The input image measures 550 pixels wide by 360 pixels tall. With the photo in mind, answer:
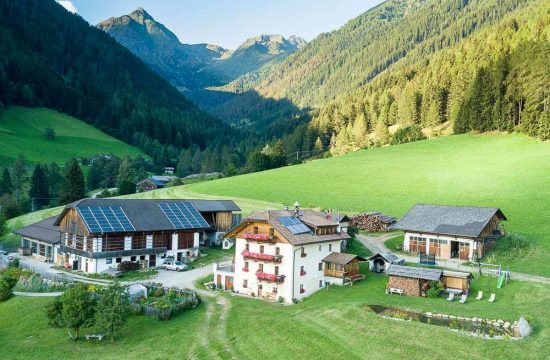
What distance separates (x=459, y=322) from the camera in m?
37.4

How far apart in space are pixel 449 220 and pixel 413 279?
18708 mm

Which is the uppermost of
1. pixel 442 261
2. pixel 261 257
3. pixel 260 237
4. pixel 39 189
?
pixel 39 189

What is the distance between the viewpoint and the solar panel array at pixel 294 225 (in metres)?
52.8

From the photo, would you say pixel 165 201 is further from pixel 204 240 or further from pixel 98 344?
pixel 98 344

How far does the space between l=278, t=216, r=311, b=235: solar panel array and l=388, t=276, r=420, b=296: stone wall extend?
1072cm

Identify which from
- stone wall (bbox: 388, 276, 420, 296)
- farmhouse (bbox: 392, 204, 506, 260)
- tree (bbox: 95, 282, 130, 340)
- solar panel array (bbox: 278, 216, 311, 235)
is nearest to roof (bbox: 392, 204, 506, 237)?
farmhouse (bbox: 392, 204, 506, 260)

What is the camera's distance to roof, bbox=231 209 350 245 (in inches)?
2019

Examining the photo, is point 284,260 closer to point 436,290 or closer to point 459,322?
point 436,290

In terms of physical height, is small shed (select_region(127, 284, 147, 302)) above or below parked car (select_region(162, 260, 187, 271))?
below

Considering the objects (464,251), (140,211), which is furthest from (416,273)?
(140,211)

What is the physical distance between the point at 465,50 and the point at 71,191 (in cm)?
13315

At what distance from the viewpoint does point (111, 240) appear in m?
63.0

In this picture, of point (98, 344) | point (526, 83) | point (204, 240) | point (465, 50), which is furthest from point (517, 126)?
point (98, 344)

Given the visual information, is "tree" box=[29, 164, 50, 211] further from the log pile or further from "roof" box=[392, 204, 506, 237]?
"roof" box=[392, 204, 506, 237]
